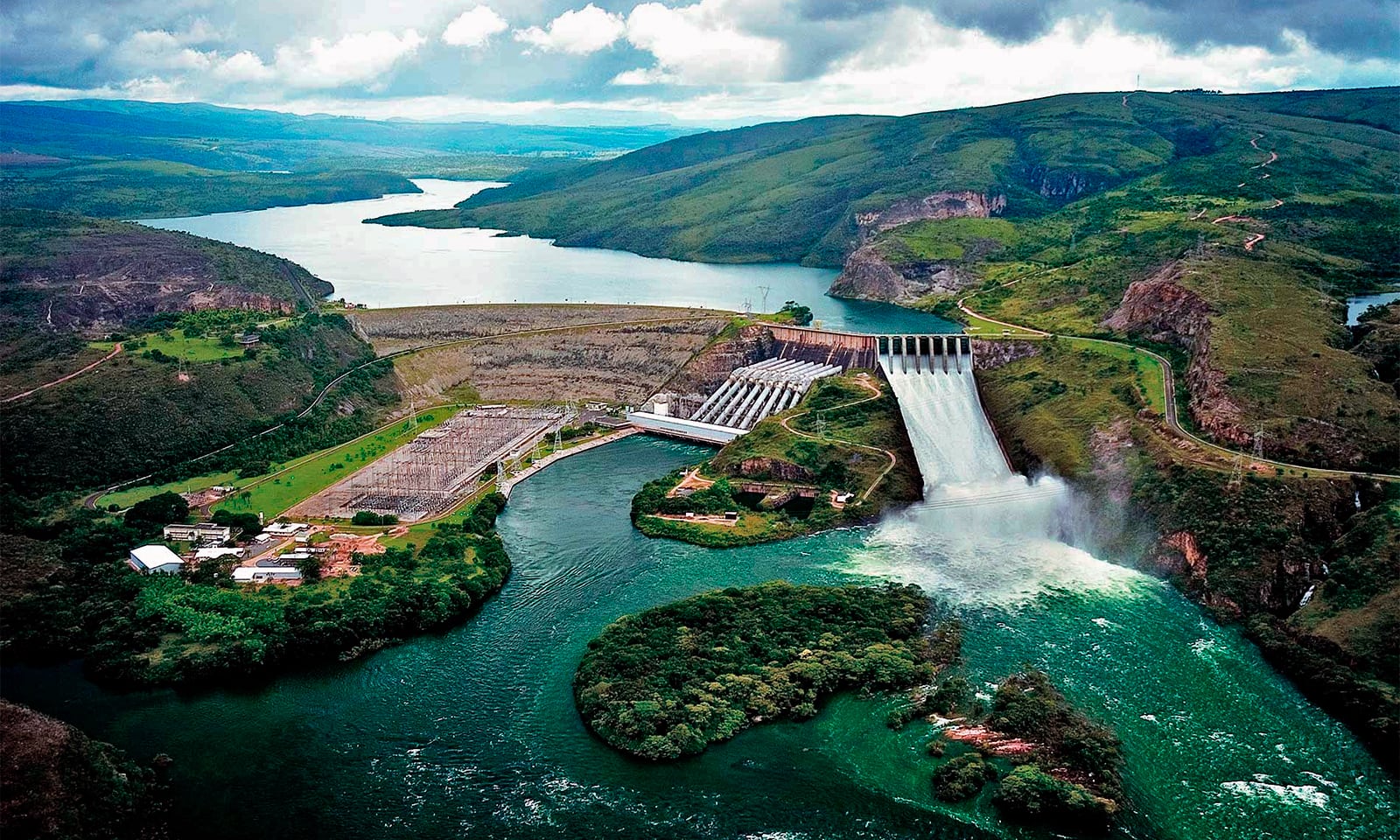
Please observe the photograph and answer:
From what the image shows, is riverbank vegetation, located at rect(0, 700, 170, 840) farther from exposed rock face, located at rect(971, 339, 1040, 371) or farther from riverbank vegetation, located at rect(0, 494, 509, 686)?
exposed rock face, located at rect(971, 339, 1040, 371)

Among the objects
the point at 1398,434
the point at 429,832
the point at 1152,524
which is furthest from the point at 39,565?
the point at 1398,434

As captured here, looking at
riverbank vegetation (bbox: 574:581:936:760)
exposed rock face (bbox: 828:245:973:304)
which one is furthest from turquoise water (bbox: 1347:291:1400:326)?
riverbank vegetation (bbox: 574:581:936:760)

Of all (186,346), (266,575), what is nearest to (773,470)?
(266,575)

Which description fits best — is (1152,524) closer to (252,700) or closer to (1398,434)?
(1398,434)

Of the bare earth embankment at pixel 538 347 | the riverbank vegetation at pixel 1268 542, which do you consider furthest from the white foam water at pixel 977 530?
the bare earth embankment at pixel 538 347

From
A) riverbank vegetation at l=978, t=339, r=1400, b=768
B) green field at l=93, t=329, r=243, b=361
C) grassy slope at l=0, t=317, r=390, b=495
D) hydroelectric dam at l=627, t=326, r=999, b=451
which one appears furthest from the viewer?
green field at l=93, t=329, r=243, b=361

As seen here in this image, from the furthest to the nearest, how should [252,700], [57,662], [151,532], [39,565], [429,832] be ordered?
[151,532]
[39,565]
[57,662]
[252,700]
[429,832]
